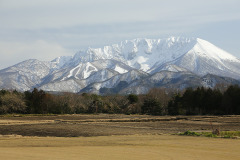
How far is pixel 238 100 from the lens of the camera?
89000 millimetres

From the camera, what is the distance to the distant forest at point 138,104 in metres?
92.4

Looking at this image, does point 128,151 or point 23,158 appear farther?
point 128,151

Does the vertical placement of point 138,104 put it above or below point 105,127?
above

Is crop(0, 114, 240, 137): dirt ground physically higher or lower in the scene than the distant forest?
lower

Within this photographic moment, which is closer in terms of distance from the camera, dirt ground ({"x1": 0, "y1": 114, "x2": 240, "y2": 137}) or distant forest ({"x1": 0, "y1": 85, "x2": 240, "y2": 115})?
dirt ground ({"x1": 0, "y1": 114, "x2": 240, "y2": 137})

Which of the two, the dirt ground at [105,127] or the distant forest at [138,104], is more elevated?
the distant forest at [138,104]

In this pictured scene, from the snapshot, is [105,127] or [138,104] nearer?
[105,127]

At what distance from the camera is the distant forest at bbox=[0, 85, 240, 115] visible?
9238 cm

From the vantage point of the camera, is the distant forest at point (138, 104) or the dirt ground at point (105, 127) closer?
the dirt ground at point (105, 127)

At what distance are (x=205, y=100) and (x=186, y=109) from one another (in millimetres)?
6437

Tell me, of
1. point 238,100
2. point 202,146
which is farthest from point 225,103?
point 202,146

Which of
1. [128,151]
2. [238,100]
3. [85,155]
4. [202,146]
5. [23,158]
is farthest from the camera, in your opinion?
[238,100]

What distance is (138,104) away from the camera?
116375mm

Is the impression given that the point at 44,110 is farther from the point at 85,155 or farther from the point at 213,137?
the point at 85,155
